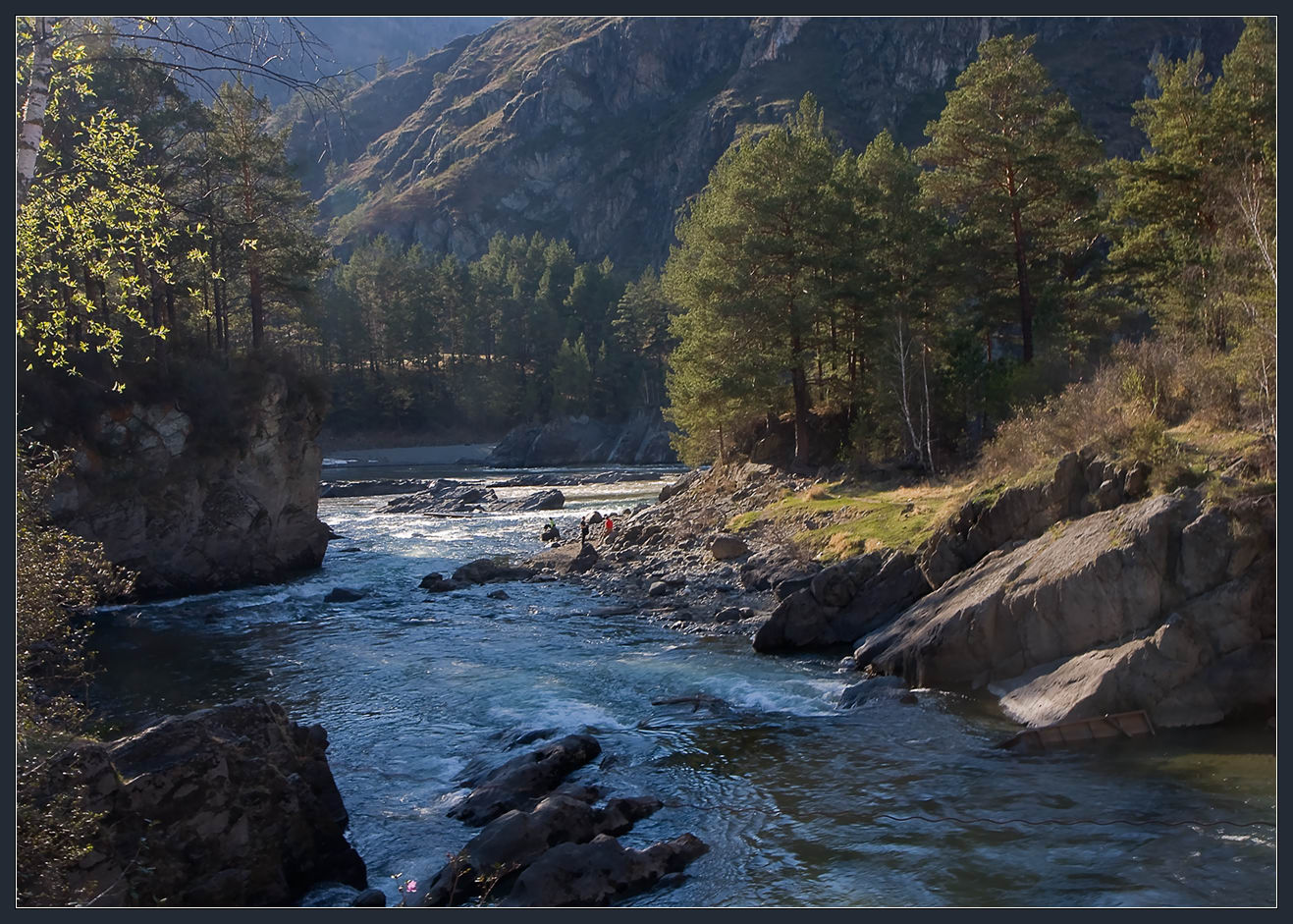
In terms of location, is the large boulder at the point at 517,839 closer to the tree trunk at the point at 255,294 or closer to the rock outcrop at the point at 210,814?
the rock outcrop at the point at 210,814

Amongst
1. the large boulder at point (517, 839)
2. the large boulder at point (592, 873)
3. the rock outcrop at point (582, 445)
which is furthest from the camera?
the rock outcrop at point (582, 445)

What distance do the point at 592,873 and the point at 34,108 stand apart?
27.4ft

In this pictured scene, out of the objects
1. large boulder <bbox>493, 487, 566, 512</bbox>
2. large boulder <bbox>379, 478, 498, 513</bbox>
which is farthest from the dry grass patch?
large boulder <bbox>379, 478, 498, 513</bbox>

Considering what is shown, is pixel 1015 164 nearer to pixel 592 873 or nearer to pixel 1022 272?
pixel 1022 272

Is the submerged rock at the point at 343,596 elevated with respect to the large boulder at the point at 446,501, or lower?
lower

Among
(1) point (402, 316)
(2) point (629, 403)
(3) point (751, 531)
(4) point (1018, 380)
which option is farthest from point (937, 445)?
(1) point (402, 316)

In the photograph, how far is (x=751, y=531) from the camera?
30.5 metres

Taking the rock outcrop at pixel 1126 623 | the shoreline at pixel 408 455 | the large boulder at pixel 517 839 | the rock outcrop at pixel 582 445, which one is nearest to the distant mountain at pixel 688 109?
the shoreline at pixel 408 455

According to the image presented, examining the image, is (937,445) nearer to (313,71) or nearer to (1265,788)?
(1265,788)

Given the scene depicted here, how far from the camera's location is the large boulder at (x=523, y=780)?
1234cm

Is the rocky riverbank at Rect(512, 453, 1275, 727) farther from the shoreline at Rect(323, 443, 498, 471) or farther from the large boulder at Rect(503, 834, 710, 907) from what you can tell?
the shoreline at Rect(323, 443, 498, 471)

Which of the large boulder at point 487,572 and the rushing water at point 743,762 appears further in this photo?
the large boulder at point 487,572

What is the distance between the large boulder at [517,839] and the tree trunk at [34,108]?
7372 millimetres

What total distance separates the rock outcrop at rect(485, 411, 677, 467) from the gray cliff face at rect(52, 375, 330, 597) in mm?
49059
